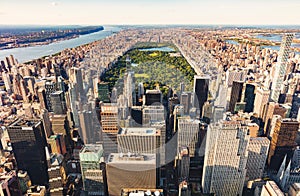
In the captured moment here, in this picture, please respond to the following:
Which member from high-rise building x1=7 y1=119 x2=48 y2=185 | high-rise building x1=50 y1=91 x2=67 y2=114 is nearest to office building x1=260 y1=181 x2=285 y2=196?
high-rise building x1=7 y1=119 x2=48 y2=185

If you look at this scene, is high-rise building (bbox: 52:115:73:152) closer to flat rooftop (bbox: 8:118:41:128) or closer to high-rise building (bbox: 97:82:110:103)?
flat rooftop (bbox: 8:118:41:128)

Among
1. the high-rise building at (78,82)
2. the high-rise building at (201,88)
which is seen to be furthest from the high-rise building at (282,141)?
the high-rise building at (78,82)

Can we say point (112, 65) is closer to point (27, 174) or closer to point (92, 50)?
point (92, 50)

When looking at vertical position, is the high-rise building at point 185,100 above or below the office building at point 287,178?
above

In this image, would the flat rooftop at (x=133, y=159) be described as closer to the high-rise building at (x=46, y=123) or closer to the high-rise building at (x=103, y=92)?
the high-rise building at (x=46, y=123)

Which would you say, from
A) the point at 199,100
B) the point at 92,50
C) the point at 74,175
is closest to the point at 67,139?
the point at 74,175

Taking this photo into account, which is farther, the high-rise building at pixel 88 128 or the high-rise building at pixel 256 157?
the high-rise building at pixel 88 128
